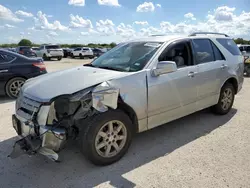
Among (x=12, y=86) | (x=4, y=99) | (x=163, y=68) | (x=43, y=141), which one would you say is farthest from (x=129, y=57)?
(x=4, y=99)

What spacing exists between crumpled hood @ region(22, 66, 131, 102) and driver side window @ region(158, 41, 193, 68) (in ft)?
3.03

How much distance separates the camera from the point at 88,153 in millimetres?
3070

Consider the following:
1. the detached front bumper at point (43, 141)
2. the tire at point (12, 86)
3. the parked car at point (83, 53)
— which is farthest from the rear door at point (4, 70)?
the parked car at point (83, 53)

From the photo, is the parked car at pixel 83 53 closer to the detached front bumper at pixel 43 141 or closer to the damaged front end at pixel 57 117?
the damaged front end at pixel 57 117

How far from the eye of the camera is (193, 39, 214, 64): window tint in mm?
4488

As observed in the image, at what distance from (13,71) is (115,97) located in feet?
16.3

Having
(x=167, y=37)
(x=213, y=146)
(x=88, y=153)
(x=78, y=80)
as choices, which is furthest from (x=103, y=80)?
(x=213, y=146)

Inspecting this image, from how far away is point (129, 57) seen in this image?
398cm

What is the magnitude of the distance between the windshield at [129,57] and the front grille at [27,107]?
1.32 m

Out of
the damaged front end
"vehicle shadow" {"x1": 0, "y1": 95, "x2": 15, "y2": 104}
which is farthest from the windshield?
"vehicle shadow" {"x1": 0, "y1": 95, "x2": 15, "y2": 104}

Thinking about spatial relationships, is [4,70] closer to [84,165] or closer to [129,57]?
[129,57]

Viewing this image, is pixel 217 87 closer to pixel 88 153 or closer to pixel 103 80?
pixel 103 80

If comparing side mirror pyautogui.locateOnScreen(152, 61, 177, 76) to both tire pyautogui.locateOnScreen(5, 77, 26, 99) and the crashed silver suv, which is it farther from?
tire pyautogui.locateOnScreen(5, 77, 26, 99)

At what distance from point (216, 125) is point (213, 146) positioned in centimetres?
101
